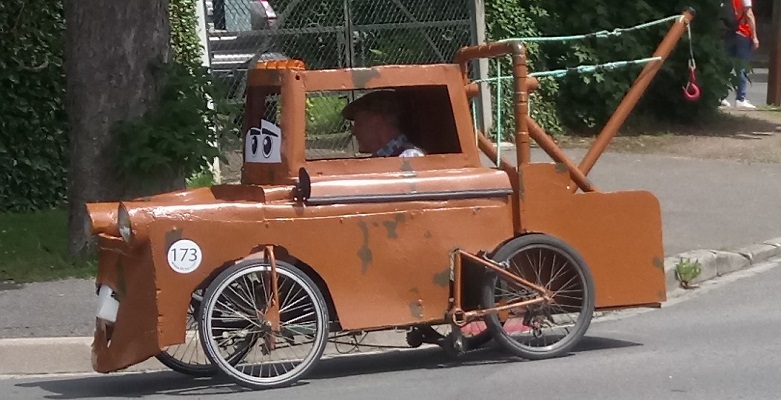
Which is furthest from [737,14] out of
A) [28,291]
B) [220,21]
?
[28,291]

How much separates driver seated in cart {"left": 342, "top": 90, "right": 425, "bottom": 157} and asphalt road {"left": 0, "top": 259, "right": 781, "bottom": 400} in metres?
1.16

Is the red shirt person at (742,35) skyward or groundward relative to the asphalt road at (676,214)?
skyward

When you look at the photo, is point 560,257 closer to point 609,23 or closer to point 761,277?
point 761,277

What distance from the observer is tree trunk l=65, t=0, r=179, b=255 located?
918 cm

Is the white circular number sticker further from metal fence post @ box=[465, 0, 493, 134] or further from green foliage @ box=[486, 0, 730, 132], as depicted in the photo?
green foliage @ box=[486, 0, 730, 132]

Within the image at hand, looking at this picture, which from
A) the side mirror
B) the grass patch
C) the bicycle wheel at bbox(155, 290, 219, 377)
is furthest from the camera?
the grass patch

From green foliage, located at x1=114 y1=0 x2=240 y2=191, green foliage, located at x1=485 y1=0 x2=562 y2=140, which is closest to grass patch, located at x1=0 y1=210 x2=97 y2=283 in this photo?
green foliage, located at x1=114 y1=0 x2=240 y2=191

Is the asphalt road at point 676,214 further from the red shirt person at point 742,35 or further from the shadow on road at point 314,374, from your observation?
the red shirt person at point 742,35

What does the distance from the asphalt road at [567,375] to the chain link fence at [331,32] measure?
18.8 feet

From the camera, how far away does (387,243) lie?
666cm

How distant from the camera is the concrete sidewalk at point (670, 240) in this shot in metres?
7.57

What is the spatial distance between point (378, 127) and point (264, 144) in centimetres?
62

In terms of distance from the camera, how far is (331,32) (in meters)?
13.9

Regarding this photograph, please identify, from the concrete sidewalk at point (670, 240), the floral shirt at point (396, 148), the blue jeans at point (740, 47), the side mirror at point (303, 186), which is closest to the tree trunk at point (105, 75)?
the concrete sidewalk at point (670, 240)
